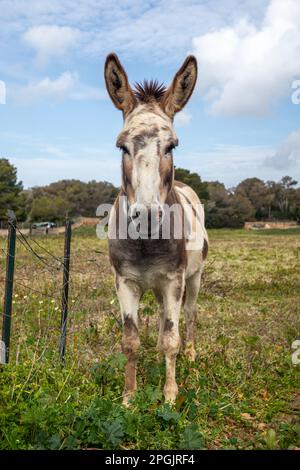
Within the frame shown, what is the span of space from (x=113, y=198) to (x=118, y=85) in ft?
200

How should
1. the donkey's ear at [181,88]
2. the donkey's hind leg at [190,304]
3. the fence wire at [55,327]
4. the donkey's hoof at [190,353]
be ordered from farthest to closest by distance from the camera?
1. the donkey's hind leg at [190,304]
2. the donkey's hoof at [190,353]
3. the fence wire at [55,327]
4. the donkey's ear at [181,88]

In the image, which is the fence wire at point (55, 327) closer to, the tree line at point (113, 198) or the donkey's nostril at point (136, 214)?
the donkey's nostril at point (136, 214)

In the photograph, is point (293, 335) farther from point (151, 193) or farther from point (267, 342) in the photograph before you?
point (151, 193)

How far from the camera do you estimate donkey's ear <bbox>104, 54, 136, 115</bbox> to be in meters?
4.39

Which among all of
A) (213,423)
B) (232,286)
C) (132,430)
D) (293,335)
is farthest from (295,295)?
(132,430)

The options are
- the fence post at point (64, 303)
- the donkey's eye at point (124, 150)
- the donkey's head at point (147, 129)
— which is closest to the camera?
the donkey's head at point (147, 129)

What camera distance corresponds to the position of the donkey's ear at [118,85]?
439 centimetres

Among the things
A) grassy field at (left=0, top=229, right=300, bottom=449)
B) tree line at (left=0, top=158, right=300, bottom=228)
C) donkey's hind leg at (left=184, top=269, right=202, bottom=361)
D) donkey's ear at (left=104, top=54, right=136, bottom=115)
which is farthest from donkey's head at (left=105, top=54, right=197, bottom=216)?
tree line at (left=0, top=158, right=300, bottom=228)

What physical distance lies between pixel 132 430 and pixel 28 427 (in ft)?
2.80

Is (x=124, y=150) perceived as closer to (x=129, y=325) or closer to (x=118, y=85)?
(x=118, y=85)

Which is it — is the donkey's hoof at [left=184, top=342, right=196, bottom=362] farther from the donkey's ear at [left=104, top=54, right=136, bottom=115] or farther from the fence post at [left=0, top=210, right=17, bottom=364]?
the donkey's ear at [left=104, top=54, right=136, bottom=115]

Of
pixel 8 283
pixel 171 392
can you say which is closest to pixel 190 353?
pixel 171 392

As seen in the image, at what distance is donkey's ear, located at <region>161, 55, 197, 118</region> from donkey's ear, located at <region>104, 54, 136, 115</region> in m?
0.37

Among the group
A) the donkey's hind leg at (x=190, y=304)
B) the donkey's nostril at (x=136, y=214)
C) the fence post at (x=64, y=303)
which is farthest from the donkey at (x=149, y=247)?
the donkey's hind leg at (x=190, y=304)
